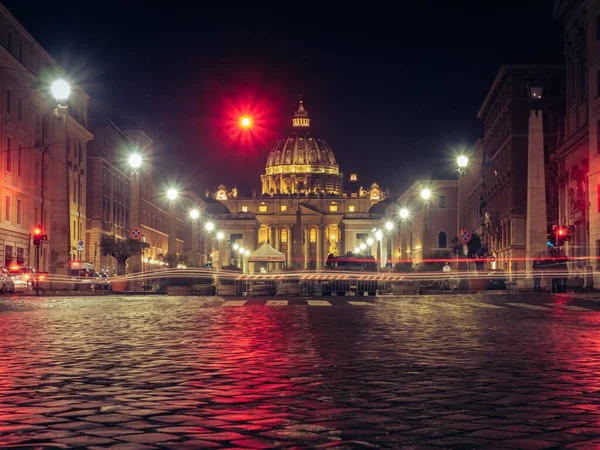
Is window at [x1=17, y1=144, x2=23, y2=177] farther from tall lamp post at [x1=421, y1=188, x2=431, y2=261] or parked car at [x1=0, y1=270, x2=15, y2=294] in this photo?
tall lamp post at [x1=421, y1=188, x2=431, y2=261]

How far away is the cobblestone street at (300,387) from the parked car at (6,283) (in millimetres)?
26557

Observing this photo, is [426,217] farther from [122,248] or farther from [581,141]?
[122,248]

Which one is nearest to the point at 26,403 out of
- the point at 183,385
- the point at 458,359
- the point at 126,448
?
the point at 183,385

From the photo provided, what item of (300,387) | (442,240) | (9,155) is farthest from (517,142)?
(300,387)

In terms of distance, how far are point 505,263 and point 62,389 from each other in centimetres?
7691

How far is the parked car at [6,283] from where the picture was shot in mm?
43094

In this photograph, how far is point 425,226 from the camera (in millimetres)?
57531

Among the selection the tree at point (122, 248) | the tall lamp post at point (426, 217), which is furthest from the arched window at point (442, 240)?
the tall lamp post at point (426, 217)

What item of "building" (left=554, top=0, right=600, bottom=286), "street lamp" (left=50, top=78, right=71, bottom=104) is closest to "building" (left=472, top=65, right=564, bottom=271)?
"building" (left=554, top=0, right=600, bottom=286)

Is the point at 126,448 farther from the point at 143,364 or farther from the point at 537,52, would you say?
the point at 537,52

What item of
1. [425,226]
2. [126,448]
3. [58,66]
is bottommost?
[126,448]

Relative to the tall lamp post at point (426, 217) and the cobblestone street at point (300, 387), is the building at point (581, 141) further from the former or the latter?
the cobblestone street at point (300, 387)

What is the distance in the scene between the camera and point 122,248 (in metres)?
67.1

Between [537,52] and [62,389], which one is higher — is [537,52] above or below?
above
